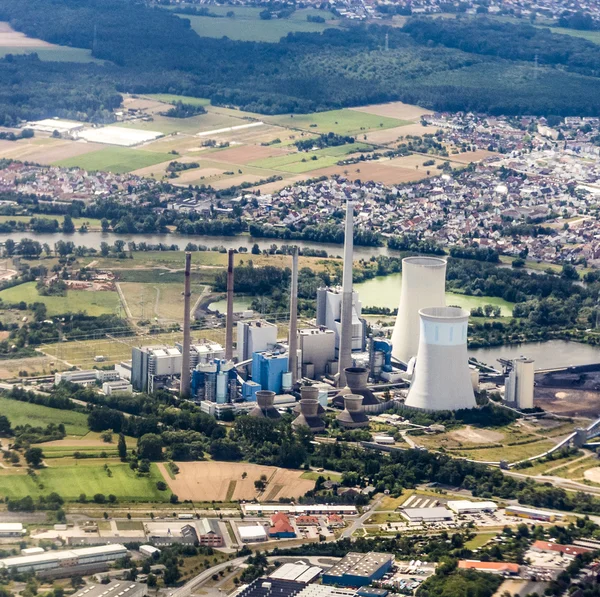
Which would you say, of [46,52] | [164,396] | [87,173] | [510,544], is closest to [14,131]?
[87,173]

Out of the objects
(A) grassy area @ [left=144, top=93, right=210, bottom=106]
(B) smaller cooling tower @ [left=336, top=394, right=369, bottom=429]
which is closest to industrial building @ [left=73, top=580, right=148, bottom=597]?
(B) smaller cooling tower @ [left=336, top=394, right=369, bottom=429]

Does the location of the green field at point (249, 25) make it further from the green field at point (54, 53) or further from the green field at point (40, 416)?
the green field at point (40, 416)

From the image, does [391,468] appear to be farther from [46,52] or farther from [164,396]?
[46,52]

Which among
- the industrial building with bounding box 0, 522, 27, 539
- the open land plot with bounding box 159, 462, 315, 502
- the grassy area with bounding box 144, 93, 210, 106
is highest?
the grassy area with bounding box 144, 93, 210, 106

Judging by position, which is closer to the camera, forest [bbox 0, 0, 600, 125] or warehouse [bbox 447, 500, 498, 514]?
warehouse [bbox 447, 500, 498, 514]

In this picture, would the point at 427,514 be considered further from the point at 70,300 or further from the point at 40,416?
the point at 70,300

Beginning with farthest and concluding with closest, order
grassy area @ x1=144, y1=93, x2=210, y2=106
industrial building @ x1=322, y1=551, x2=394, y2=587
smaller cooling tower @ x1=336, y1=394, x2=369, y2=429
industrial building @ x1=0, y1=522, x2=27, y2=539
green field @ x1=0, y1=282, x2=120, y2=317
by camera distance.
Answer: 1. grassy area @ x1=144, y1=93, x2=210, y2=106
2. green field @ x1=0, y1=282, x2=120, y2=317
3. smaller cooling tower @ x1=336, y1=394, x2=369, y2=429
4. industrial building @ x1=0, y1=522, x2=27, y2=539
5. industrial building @ x1=322, y1=551, x2=394, y2=587

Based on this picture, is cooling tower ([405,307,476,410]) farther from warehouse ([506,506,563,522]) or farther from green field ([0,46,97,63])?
green field ([0,46,97,63])
